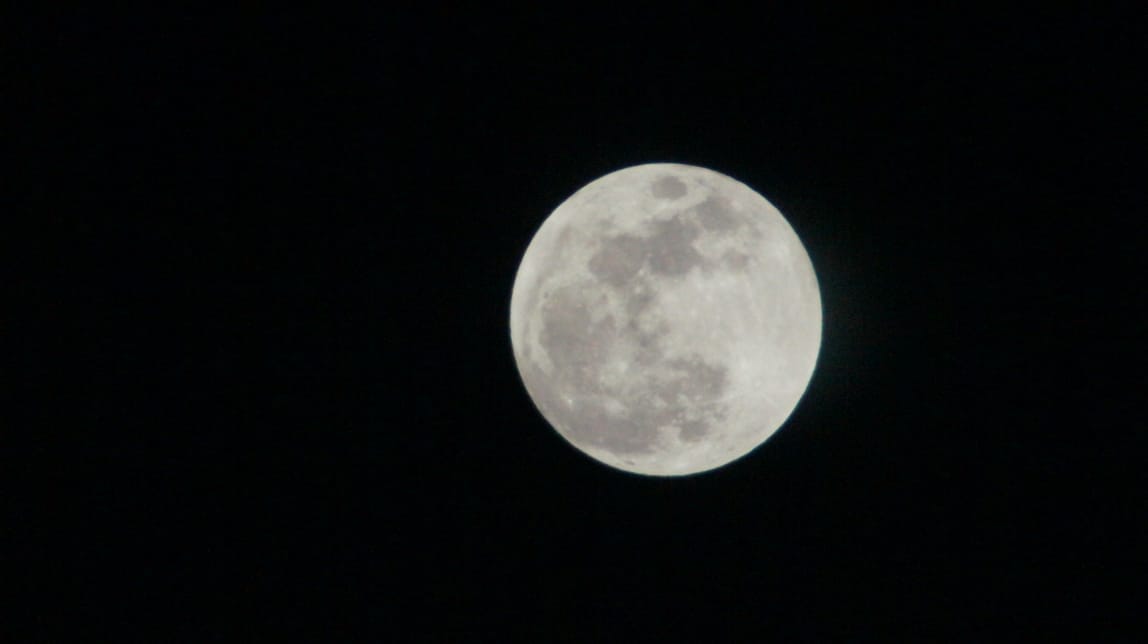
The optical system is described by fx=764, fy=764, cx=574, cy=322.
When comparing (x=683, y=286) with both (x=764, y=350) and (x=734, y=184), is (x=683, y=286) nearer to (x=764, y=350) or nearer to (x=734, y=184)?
(x=764, y=350)

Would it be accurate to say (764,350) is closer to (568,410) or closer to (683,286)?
(683,286)

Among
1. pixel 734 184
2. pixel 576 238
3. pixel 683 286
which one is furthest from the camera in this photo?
pixel 734 184

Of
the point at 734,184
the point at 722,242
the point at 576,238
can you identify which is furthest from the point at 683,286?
the point at 734,184

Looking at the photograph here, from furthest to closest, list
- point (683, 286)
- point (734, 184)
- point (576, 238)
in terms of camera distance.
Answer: point (734, 184) → point (576, 238) → point (683, 286)

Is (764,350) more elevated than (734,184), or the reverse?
(734,184)

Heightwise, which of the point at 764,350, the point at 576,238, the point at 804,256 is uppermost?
the point at 804,256

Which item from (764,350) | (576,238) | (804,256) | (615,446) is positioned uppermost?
(804,256)

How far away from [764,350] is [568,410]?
4.21 feet

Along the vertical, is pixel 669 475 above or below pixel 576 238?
below

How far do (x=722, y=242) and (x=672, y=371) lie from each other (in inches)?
33.1

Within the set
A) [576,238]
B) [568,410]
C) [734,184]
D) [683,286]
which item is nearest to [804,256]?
[734,184]

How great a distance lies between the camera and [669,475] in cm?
518

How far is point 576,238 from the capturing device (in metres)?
4.79

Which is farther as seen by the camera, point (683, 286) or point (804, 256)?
point (804, 256)
